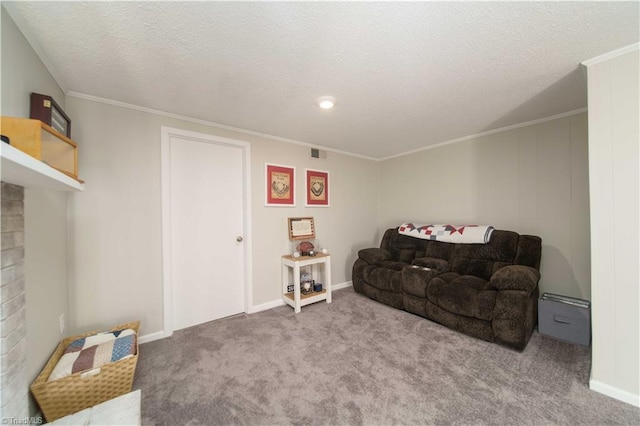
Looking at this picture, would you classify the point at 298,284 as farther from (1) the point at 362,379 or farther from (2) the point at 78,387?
(2) the point at 78,387

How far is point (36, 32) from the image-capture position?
129cm

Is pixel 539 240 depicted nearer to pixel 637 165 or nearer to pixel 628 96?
pixel 637 165

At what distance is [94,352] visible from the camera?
5.06ft

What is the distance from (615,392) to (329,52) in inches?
111

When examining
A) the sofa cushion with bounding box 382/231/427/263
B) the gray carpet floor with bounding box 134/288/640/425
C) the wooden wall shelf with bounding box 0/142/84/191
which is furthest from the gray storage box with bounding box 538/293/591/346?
the wooden wall shelf with bounding box 0/142/84/191

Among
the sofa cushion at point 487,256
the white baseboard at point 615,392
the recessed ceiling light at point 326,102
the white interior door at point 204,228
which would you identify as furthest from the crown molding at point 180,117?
the white baseboard at point 615,392

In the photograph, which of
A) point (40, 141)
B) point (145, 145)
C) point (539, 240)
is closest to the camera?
point (40, 141)

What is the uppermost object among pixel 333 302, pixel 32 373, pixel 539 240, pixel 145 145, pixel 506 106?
pixel 506 106

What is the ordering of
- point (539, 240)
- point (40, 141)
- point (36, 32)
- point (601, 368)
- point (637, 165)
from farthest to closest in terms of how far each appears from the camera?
point (539, 240) → point (601, 368) → point (637, 165) → point (36, 32) → point (40, 141)

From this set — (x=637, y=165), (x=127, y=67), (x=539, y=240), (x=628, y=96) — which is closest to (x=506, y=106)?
(x=628, y=96)

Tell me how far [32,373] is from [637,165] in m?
3.72

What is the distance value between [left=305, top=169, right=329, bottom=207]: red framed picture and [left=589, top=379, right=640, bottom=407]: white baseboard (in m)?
2.96

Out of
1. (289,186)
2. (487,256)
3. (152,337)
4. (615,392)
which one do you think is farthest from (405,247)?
(152,337)

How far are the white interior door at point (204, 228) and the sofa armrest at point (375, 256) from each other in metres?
1.66
